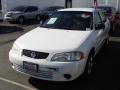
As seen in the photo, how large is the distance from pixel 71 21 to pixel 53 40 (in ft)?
4.20

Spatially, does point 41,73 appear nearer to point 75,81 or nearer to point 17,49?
point 17,49

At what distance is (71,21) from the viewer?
20.6 ft

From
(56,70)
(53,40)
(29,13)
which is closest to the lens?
(56,70)

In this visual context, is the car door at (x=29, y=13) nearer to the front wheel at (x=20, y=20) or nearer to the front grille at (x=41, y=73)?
the front wheel at (x=20, y=20)

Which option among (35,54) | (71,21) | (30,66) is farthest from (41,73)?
(71,21)

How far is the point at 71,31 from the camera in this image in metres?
5.84

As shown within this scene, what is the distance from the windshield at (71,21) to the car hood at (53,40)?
1.05ft

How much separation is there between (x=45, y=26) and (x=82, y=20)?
3.43 ft

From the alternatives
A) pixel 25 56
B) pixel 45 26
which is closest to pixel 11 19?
pixel 45 26

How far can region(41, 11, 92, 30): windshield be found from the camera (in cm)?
611

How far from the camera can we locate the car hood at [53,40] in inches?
189

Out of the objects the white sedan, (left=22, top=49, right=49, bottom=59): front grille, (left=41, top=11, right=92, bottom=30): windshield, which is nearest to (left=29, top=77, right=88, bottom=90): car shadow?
the white sedan

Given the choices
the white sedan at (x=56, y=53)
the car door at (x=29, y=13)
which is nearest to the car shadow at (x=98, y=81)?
the white sedan at (x=56, y=53)

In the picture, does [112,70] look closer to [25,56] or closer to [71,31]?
[71,31]
